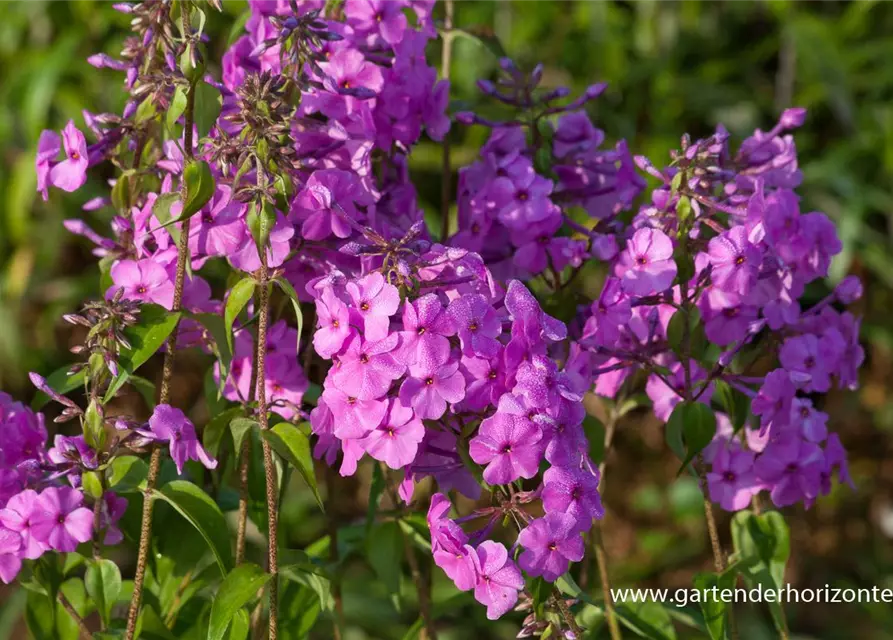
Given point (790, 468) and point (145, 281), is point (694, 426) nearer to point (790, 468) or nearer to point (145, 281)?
point (790, 468)

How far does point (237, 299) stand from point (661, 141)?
7.40 ft

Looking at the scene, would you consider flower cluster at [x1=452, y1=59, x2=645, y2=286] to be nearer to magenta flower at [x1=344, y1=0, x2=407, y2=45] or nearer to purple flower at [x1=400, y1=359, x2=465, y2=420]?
magenta flower at [x1=344, y1=0, x2=407, y2=45]

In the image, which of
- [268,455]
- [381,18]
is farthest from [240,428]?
[381,18]

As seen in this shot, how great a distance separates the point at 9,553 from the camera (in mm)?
1190

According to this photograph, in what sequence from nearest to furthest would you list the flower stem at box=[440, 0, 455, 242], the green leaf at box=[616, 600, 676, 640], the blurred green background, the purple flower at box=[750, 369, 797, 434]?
the purple flower at box=[750, 369, 797, 434] < the green leaf at box=[616, 600, 676, 640] < the flower stem at box=[440, 0, 455, 242] < the blurred green background

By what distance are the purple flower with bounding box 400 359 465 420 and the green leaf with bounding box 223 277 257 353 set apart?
0.63ft

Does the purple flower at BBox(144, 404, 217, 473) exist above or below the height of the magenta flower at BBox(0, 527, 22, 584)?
above

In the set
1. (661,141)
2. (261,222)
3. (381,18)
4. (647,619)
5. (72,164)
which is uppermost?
(661,141)

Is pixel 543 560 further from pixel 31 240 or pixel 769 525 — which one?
pixel 31 240

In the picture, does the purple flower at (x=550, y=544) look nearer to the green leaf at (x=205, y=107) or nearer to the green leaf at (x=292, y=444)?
the green leaf at (x=292, y=444)

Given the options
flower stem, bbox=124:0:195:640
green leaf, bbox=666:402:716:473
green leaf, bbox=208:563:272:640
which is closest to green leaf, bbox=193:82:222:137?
flower stem, bbox=124:0:195:640

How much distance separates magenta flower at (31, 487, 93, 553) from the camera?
117 cm

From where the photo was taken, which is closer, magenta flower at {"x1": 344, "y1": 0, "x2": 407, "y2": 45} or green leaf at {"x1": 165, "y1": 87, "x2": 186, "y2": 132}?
green leaf at {"x1": 165, "y1": 87, "x2": 186, "y2": 132}

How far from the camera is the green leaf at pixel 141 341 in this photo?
44.6 inches
